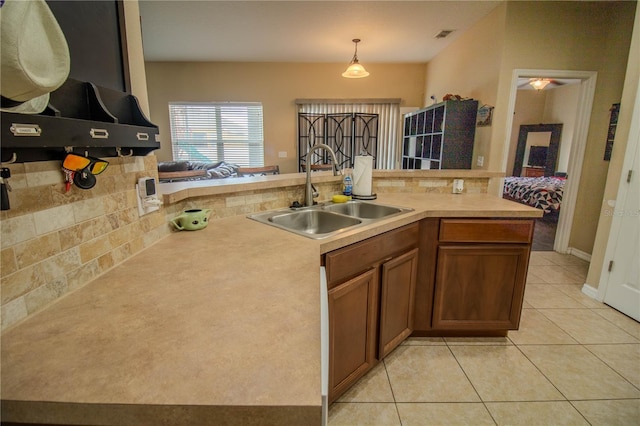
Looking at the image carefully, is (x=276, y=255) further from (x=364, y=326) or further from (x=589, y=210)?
(x=589, y=210)

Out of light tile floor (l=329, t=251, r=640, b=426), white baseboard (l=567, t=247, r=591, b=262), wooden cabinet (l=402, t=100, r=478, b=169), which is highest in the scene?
wooden cabinet (l=402, t=100, r=478, b=169)

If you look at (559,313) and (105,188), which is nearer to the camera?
(105,188)

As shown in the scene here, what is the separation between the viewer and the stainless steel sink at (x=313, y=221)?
1648 millimetres

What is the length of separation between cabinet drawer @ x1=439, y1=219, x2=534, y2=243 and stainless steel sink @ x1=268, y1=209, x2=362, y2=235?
59 centimetres

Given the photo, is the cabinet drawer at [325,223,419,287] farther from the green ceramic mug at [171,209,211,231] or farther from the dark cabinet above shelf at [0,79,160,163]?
the dark cabinet above shelf at [0,79,160,163]

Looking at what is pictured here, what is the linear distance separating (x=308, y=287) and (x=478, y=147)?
354 cm

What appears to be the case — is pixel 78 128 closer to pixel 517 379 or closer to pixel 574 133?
pixel 517 379

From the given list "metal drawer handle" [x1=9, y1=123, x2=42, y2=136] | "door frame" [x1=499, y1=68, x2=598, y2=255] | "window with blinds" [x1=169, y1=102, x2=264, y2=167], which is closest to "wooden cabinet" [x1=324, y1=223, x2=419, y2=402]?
"metal drawer handle" [x1=9, y1=123, x2=42, y2=136]

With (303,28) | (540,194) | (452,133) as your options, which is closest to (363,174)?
(452,133)

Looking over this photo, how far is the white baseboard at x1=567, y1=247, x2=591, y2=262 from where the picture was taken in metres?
3.26

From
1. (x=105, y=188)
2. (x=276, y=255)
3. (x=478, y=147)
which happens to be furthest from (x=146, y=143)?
(x=478, y=147)

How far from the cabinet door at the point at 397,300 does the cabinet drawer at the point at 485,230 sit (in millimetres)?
232

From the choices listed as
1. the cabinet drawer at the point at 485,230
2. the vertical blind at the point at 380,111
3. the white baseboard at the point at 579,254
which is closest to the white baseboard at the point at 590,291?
the white baseboard at the point at 579,254

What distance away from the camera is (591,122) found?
3188mm
